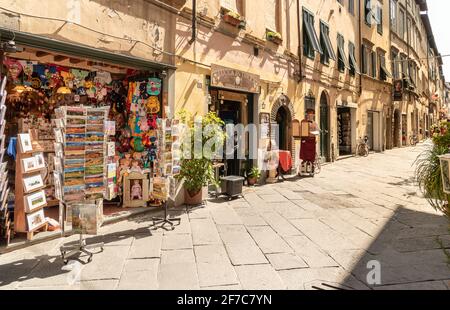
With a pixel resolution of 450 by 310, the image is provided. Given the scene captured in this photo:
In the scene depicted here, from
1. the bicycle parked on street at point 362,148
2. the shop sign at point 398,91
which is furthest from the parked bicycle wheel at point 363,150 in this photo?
the shop sign at point 398,91

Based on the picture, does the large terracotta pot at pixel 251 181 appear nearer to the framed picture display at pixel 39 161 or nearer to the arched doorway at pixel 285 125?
the arched doorway at pixel 285 125

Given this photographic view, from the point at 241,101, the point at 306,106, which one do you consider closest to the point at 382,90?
the point at 306,106

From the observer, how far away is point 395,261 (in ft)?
12.8

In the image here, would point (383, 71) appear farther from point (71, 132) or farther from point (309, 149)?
point (71, 132)

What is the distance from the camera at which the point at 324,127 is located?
45.5 feet

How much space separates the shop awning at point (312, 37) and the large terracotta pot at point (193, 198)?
8.30 metres

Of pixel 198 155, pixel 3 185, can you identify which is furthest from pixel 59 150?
pixel 198 155

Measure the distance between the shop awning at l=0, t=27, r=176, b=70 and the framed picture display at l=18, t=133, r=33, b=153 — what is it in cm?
138

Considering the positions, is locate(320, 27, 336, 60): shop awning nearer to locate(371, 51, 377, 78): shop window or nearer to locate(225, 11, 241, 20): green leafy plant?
locate(225, 11, 241, 20): green leafy plant

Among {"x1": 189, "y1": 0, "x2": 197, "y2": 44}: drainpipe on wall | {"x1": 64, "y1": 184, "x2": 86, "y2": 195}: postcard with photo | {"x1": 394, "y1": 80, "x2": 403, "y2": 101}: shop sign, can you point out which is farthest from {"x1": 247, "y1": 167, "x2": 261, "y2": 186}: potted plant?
{"x1": 394, "y1": 80, "x2": 403, "y2": 101}: shop sign

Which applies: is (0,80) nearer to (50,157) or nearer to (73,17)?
(73,17)

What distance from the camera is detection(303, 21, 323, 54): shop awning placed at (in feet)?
38.6

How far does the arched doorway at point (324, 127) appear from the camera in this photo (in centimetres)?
1376
